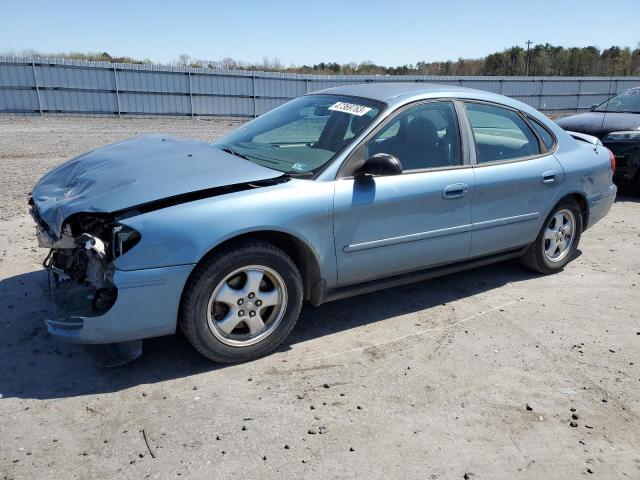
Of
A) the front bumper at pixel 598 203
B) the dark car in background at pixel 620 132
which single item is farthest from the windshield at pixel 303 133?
the dark car in background at pixel 620 132

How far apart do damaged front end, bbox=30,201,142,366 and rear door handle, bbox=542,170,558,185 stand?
3.49 m

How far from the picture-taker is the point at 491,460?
9.00 ft

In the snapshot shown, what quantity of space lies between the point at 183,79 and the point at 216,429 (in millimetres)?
20546

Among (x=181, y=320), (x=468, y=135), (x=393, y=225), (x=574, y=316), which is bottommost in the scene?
(x=574, y=316)

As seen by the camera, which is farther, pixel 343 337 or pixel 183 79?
pixel 183 79

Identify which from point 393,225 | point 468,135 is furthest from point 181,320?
point 468,135

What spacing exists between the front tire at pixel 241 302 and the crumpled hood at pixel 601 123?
687 centimetres

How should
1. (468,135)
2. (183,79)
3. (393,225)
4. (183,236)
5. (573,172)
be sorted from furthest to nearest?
(183,79), (573,172), (468,135), (393,225), (183,236)

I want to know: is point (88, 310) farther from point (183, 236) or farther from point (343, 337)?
point (343, 337)

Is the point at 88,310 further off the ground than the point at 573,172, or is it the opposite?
the point at 573,172

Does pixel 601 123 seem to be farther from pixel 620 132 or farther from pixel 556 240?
pixel 556 240

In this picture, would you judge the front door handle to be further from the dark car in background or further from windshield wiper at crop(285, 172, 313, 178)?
the dark car in background

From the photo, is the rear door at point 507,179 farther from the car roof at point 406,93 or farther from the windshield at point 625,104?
the windshield at point 625,104

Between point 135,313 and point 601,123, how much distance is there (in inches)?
320
